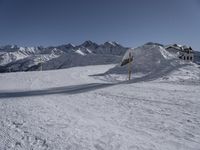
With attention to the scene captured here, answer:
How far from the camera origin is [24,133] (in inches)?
220

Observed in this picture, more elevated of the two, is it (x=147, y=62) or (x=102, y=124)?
(x=147, y=62)

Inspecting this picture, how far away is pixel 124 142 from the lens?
198 inches

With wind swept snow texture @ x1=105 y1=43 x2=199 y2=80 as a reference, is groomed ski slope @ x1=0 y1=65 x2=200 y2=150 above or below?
below

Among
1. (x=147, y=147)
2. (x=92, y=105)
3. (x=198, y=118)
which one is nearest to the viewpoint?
(x=147, y=147)

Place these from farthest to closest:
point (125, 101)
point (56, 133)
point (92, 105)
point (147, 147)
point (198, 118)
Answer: point (125, 101), point (92, 105), point (198, 118), point (56, 133), point (147, 147)

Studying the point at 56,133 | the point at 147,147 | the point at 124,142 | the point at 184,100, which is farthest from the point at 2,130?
the point at 184,100

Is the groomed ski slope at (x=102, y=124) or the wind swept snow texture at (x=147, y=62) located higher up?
the wind swept snow texture at (x=147, y=62)

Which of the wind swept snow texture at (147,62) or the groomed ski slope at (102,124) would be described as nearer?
the groomed ski slope at (102,124)

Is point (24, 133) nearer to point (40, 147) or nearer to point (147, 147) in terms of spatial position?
point (40, 147)

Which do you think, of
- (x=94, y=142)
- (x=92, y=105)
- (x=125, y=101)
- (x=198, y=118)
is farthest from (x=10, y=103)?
(x=198, y=118)

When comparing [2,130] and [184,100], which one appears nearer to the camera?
[2,130]

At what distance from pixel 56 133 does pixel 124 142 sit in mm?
1679

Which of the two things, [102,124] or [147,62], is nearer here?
[102,124]

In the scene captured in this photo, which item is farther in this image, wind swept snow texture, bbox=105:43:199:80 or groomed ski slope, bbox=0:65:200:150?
wind swept snow texture, bbox=105:43:199:80
